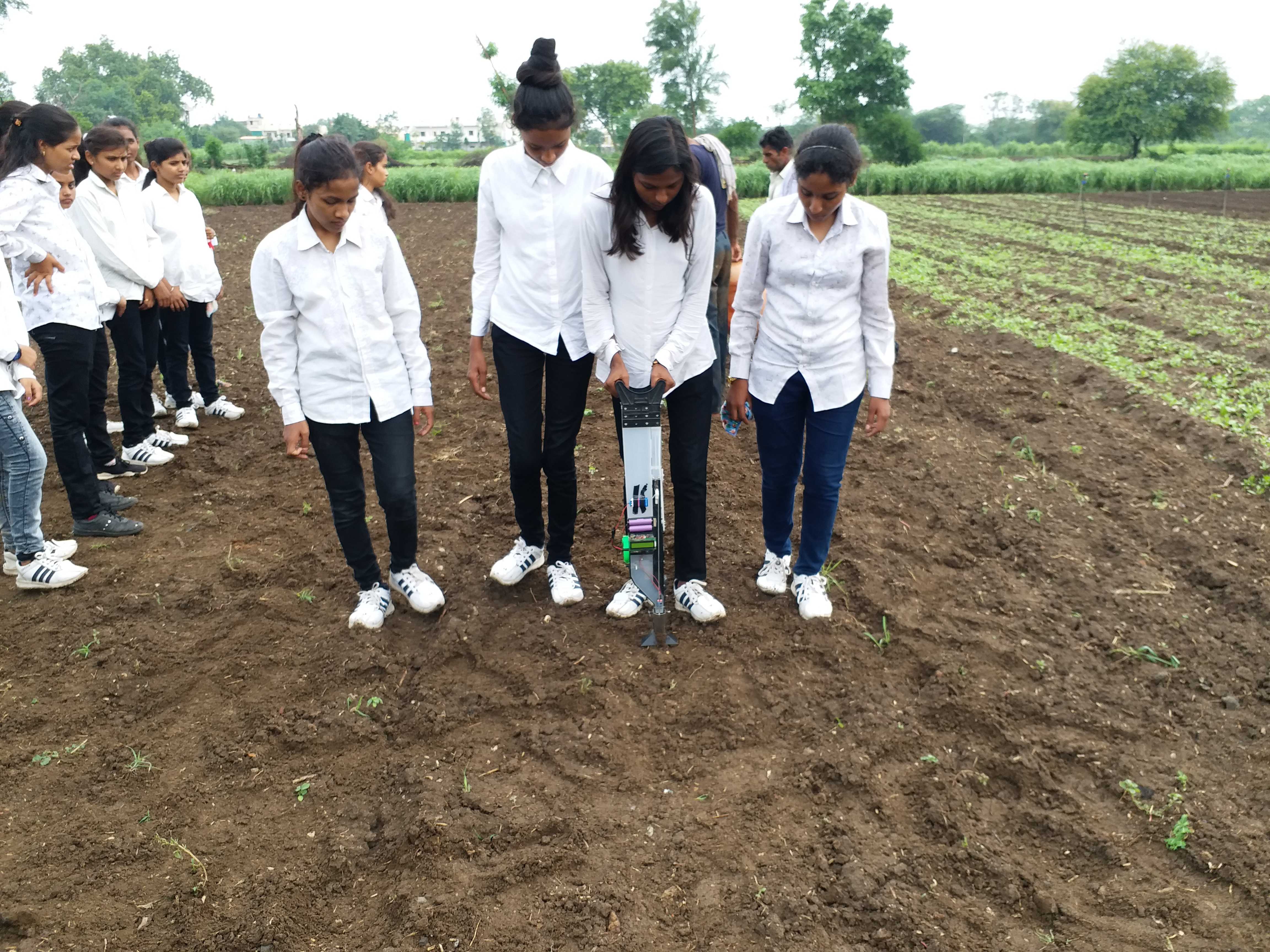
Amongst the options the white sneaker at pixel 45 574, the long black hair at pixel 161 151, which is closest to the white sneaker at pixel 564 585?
the white sneaker at pixel 45 574

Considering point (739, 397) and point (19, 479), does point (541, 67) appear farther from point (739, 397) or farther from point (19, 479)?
point (19, 479)

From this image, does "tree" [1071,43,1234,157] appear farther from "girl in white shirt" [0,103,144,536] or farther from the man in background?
"girl in white shirt" [0,103,144,536]

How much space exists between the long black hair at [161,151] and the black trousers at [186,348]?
778 millimetres

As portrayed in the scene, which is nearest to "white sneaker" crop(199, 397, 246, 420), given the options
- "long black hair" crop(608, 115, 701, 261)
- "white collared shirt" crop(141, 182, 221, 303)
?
"white collared shirt" crop(141, 182, 221, 303)

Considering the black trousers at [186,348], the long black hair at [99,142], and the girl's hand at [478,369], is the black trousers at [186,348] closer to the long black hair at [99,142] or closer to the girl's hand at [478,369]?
the long black hair at [99,142]

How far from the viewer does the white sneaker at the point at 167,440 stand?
5.35 meters

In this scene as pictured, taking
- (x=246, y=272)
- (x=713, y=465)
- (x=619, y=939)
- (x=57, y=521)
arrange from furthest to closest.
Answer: (x=246, y=272) → (x=713, y=465) → (x=57, y=521) → (x=619, y=939)

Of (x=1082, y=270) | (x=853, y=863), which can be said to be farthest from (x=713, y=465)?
(x=1082, y=270)

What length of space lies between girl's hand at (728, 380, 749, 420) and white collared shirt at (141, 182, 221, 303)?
3.65 m

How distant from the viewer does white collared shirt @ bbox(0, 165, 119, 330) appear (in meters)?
3.84

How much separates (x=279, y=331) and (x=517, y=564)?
133cm

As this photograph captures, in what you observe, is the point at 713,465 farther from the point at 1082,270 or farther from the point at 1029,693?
the point at 1082,270

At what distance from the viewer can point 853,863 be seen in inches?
92.9

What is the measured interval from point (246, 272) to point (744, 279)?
11.1m
